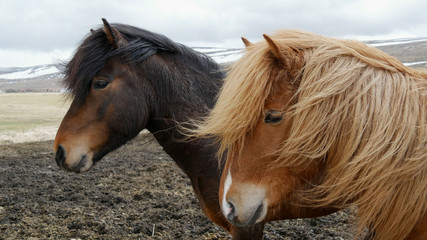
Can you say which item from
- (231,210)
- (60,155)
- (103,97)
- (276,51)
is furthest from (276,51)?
(60,155)

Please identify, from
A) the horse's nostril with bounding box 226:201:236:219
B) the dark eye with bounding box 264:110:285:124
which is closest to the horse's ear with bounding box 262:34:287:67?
the dark eye with bounding box 264:110:285:124

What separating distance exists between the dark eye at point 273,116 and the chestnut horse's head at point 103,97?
148 cm

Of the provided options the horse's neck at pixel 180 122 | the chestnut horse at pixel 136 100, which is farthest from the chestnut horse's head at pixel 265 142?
the horse's neck at pixel 180 122

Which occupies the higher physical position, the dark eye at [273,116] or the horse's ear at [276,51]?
the horse's ear at [276,51]

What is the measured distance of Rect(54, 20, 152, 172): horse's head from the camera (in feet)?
9.93

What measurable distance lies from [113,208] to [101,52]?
3.40 metres

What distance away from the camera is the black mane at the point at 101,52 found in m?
3.05

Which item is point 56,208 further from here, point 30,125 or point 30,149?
point 30,125

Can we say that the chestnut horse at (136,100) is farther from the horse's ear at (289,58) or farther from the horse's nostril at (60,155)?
the horse's ear at (289,58)

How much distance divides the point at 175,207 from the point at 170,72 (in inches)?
122

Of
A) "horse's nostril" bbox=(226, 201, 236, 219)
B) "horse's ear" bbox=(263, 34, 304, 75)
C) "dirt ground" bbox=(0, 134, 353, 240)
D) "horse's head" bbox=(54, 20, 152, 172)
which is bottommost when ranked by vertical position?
"dirt ground" bbox=(0, 134, 353, 240)

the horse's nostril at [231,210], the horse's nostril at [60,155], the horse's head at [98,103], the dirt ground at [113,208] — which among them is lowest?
the dirt ground at [113,208]

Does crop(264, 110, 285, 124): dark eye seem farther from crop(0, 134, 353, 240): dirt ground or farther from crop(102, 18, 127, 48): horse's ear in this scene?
crop(0, 134, 353, 240): dirt ground

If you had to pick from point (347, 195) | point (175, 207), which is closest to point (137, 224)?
point (175, 207)
